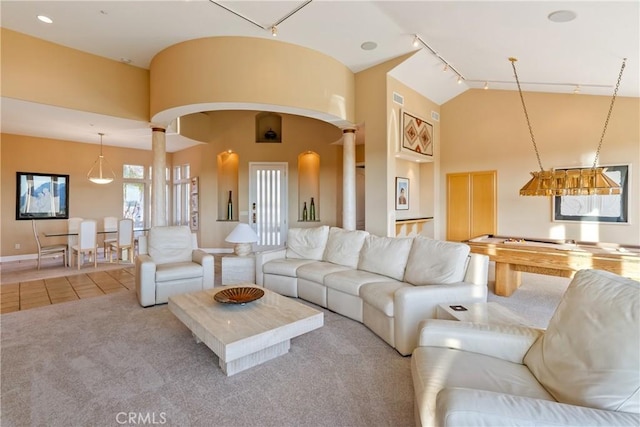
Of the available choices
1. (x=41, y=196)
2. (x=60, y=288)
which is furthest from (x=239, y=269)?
(x=41, y=196)

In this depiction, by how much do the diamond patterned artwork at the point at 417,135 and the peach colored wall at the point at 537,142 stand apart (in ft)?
2.25

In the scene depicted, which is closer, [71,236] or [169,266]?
[169,266]

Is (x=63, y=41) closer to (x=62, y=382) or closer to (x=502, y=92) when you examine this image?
(x=62, y=382)

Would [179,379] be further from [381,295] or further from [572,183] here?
[572,183]

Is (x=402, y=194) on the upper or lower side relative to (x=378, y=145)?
lower

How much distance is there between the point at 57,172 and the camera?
301 inches

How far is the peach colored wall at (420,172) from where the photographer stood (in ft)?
19.6

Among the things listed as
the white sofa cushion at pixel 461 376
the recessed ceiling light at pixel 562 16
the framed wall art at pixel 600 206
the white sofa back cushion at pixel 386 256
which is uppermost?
the recessed ceiling light at pixel 562 16

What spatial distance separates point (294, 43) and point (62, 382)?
193 inches

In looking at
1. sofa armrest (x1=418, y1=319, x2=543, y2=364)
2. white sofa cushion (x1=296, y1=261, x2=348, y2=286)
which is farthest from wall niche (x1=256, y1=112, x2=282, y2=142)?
sofa armrest (x1=418, y1=319, x2=543, y2=364)

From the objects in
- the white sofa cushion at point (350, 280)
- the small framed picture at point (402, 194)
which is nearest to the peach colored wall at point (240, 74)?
the small framed picture at point (402, 194)

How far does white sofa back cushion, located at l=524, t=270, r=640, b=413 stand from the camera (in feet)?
3.82

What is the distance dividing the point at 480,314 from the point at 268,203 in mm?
6351

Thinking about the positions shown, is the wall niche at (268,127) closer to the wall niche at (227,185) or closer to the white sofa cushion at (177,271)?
the wall niche at (227,185)
